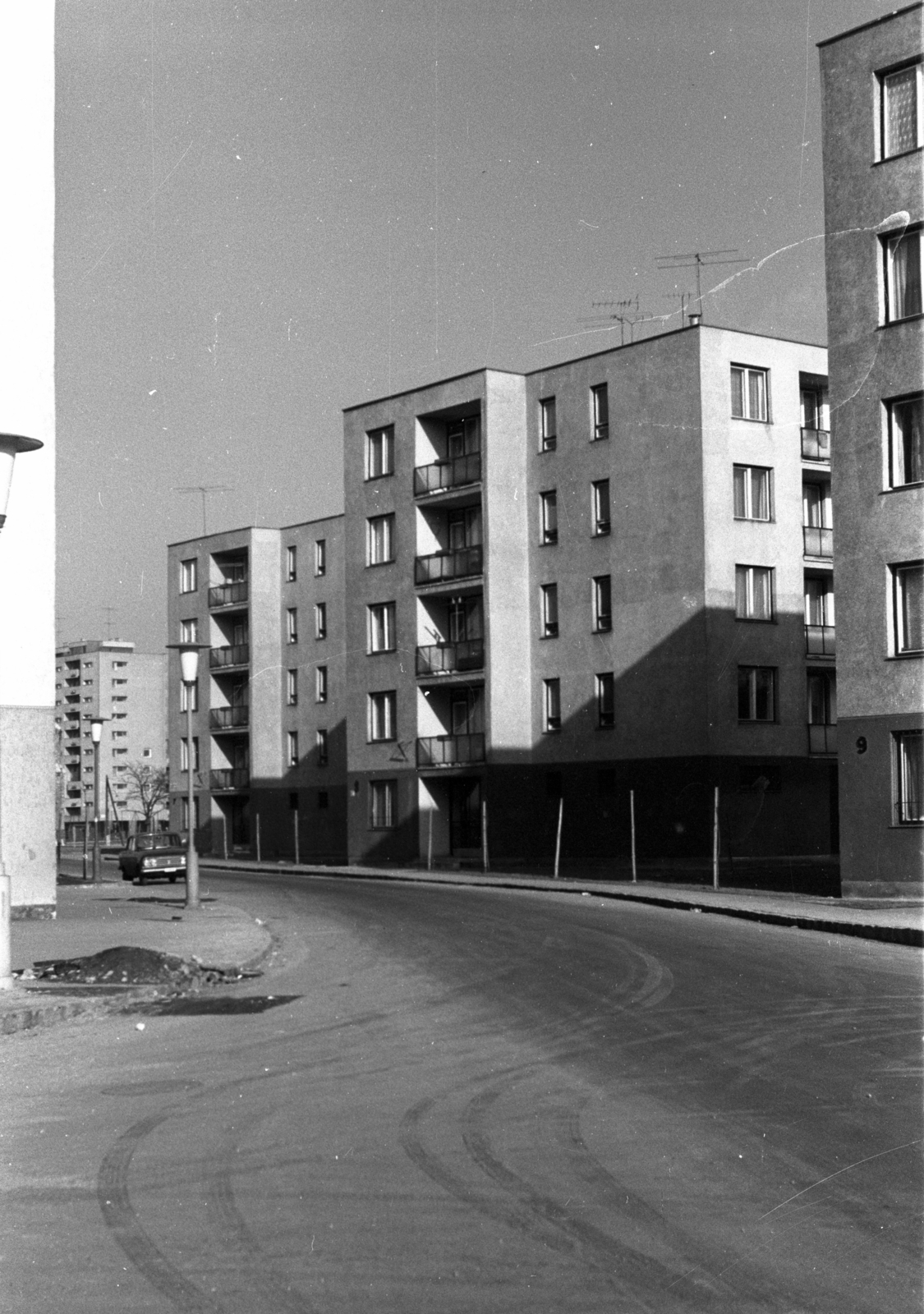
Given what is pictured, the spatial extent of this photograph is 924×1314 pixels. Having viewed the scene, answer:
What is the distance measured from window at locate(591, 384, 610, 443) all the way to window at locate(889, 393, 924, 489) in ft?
68.5

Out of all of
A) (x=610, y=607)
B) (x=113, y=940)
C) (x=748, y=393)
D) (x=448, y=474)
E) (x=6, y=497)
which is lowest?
(x=113, y=940)

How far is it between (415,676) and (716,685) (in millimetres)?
11963

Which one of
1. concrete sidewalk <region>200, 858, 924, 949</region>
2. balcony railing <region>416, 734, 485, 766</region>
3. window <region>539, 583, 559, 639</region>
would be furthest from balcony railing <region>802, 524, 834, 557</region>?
concrete sidewalk <region>200, 858, 924, 949</region>

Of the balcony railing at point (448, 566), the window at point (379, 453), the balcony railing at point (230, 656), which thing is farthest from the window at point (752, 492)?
the balcony railing at point (230, 656)

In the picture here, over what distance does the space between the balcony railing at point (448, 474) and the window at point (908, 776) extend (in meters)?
26.0

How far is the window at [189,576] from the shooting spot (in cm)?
7656

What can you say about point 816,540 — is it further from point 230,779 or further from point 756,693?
point 230,779

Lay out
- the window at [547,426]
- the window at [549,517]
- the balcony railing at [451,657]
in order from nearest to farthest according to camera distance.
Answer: the window at [549,517]
the window at [547,426]
the balcony railing at [451,657]

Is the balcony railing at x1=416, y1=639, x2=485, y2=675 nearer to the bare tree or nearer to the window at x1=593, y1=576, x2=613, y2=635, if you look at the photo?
the window at x1=593, y1=576, x2=613, y2=635

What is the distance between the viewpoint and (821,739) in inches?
1854

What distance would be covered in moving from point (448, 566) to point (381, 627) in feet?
14.4

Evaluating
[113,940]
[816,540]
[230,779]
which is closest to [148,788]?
[230,779]

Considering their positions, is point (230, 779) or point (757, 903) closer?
point (757, 903)

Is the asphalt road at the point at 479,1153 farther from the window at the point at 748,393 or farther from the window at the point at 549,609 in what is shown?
the window at the point at 549,609
